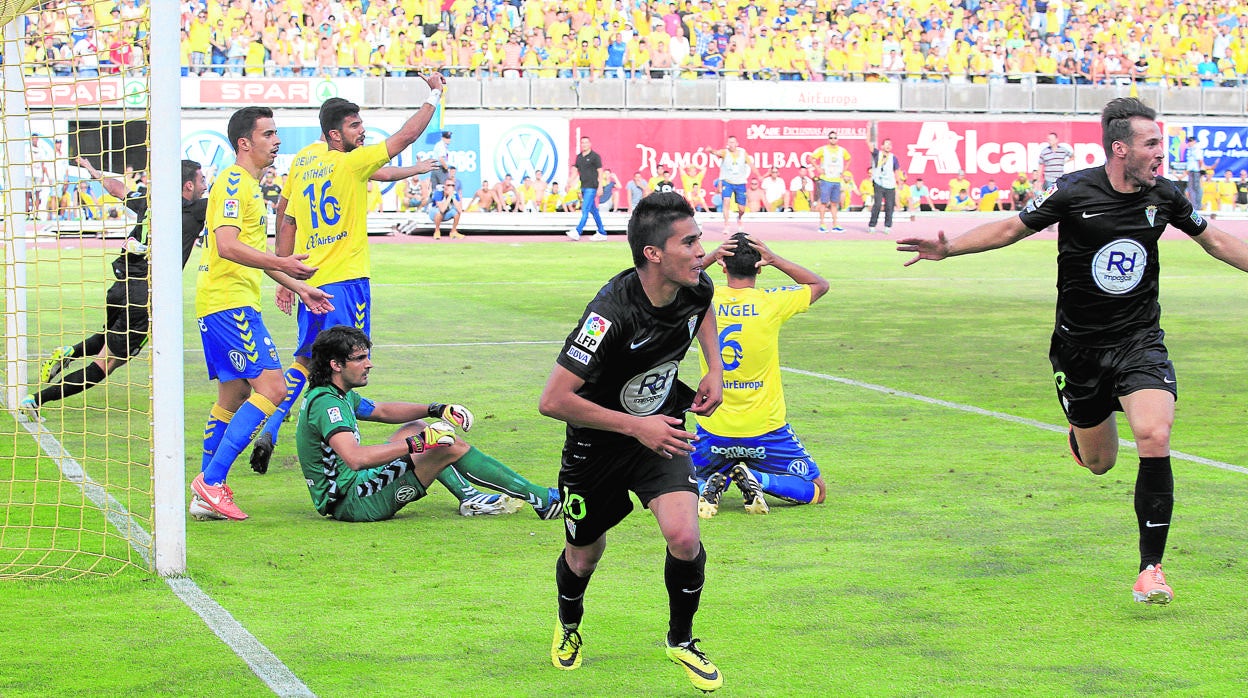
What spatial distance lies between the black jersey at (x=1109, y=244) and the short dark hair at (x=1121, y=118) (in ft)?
0.72

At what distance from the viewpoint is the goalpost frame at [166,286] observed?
21.8 ft

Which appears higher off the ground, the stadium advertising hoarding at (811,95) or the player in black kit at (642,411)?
the stadium advertising hoarding at (811,95)

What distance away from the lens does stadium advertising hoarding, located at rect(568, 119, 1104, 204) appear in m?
38.7

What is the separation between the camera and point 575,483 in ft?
18.0

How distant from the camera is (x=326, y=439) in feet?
25.2

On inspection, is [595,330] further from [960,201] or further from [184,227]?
[960,201]

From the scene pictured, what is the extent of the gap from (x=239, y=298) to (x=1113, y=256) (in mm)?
4895

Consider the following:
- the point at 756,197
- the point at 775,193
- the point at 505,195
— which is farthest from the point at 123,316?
the point at 775,193

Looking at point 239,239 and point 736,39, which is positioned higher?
point 736,39

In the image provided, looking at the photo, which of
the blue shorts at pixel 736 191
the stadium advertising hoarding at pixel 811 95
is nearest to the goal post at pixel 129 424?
the blue shorts at pixel 736 191

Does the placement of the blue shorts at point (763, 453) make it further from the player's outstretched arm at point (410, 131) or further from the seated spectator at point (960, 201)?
the seated spectator at point (960, 201)

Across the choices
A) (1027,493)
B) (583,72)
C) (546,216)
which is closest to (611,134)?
(583,72)

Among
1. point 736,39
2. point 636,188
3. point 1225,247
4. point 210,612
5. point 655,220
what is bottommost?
point 636,188

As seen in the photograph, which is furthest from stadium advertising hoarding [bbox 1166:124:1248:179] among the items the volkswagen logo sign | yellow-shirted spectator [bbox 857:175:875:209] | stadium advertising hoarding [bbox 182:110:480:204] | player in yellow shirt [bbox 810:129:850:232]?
stadium advertising hoarding [bbox 182:110:480:204]
